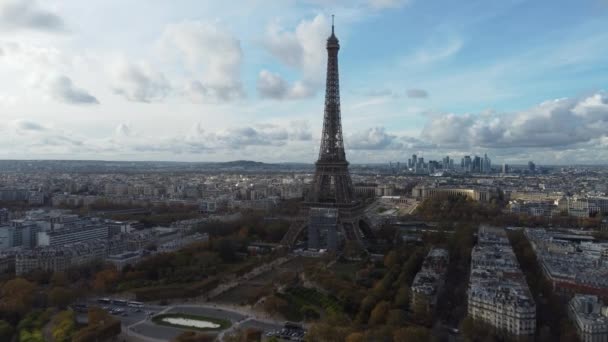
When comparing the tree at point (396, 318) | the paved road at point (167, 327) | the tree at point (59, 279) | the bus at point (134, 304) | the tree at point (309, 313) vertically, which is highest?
the tree at point (396, 318)

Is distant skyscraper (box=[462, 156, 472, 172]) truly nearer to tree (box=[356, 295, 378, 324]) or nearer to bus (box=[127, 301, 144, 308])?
tree (box=[356, 295, 378, 324])

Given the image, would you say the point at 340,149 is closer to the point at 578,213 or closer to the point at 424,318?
the point at 424,318

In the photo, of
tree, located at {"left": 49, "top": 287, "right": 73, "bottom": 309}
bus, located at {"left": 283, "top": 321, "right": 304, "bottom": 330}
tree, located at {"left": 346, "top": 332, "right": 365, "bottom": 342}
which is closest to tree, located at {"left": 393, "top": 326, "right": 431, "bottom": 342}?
tree, located at {"left": 346, "top": 332, "right": 365, "bottom": 342}

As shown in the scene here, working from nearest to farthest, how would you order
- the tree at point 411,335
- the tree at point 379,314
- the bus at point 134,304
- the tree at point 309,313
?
the tree at point 411,335 → the tree at point 379,314 → the tree at point 309,313 → the bus at point 134,304

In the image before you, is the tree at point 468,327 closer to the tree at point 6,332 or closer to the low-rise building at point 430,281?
the low-rise building at point 430,281

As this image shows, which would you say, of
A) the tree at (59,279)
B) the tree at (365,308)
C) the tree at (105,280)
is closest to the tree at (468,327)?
the tree at (365,308)

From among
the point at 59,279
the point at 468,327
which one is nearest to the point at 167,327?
the point at 59,279
